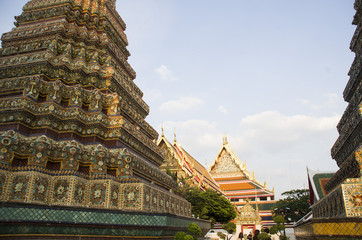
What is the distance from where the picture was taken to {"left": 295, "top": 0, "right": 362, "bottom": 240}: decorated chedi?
6.10 m

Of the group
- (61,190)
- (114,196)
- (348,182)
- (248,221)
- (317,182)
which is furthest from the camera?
(248,221)

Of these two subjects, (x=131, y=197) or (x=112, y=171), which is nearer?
(x=131, y=197)

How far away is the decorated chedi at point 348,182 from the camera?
610 cm

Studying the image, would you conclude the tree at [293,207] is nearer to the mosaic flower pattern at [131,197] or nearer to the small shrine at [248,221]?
the small shrine at [248,221]

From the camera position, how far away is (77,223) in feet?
21.6

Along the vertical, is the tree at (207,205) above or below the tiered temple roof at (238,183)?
below

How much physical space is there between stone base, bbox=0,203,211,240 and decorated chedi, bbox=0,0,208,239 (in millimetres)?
20

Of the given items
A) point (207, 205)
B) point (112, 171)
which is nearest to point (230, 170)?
point (207, 205)

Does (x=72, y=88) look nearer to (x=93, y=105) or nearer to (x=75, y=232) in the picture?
(x=93, y=105)

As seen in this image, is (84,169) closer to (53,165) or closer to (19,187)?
(53,165)

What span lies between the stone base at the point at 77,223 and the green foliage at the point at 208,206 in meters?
14.5

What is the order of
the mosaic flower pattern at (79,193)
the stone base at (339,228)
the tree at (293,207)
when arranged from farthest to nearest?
the tree at (293,207) < the mosaic flower pattern at (79,193) < the stone base at (339,228)

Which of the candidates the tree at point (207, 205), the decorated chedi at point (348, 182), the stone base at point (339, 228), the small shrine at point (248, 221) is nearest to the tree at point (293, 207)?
the small shrine at point (248, 221)

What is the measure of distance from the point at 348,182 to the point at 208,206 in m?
16.8
